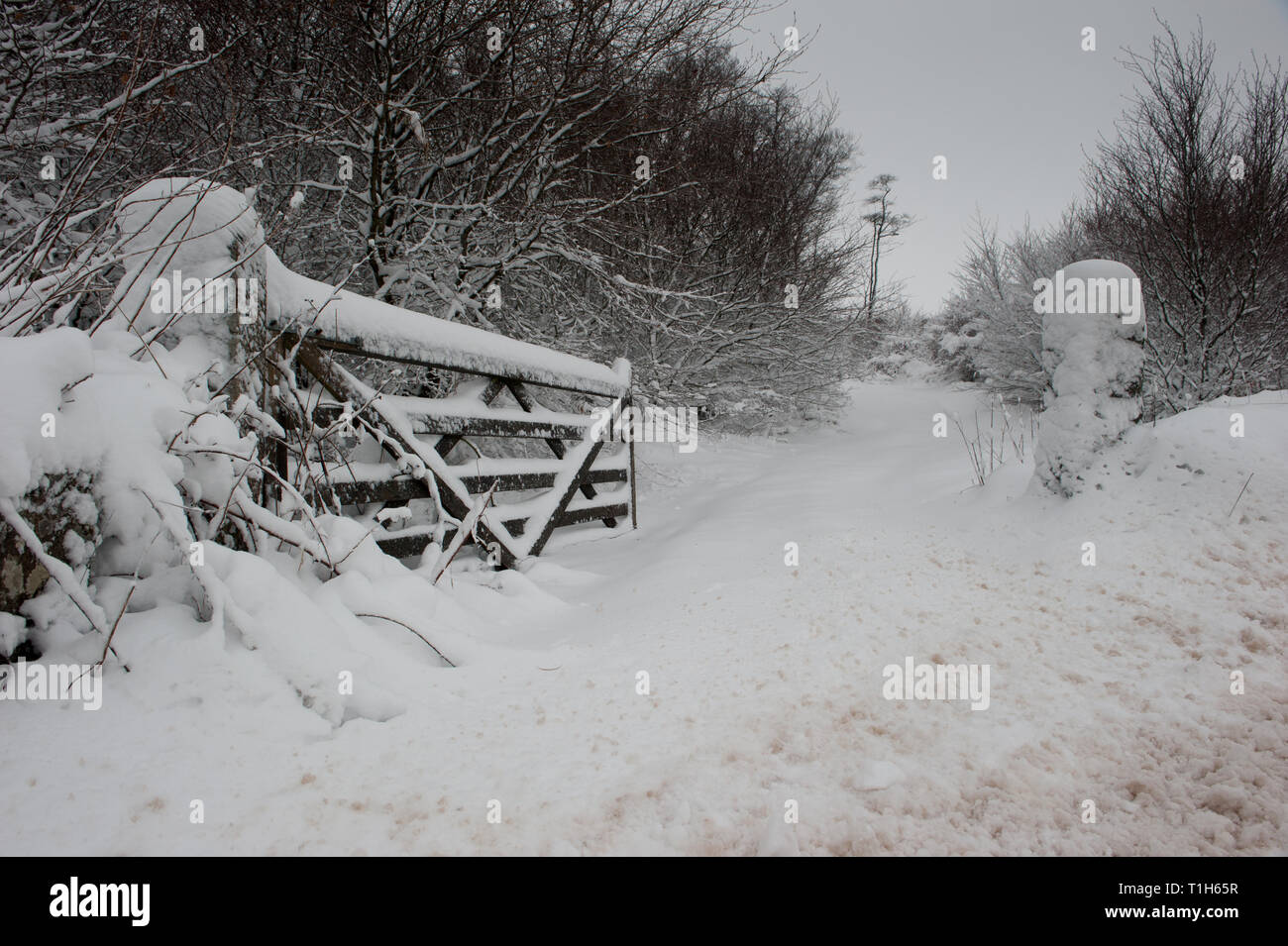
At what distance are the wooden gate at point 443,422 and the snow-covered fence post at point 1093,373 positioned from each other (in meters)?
3.19

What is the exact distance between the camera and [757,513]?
4496mm

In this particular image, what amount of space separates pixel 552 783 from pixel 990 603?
2074 millimetres

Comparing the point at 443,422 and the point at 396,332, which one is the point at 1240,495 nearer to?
the point at 443,422

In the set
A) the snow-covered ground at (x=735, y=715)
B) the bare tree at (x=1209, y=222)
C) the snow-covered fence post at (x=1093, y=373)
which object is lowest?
the snow-covered ground at (x=735, y=715)

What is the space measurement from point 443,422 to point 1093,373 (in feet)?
12.9

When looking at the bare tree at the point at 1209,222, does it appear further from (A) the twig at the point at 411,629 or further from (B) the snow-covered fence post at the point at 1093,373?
(A) the twig at the point at 411,629

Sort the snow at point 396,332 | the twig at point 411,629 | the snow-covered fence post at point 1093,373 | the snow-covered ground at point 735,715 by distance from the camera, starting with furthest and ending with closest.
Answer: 1. the snow-covered fence post at point 1093,373
2. the snow at point 396,332
3. the twig at point 411,629
4. the snow-covered ground at point 735,715

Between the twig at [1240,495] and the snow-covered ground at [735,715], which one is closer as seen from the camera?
the snow-covered ground at [735,715]

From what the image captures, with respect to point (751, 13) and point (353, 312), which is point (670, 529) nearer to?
point (353, 312)

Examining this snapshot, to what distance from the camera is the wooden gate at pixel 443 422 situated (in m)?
2.69

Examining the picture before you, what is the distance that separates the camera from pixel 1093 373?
3535 mm

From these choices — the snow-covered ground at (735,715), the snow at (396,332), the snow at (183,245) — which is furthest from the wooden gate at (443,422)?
the snow-covered ground at (735,715)
